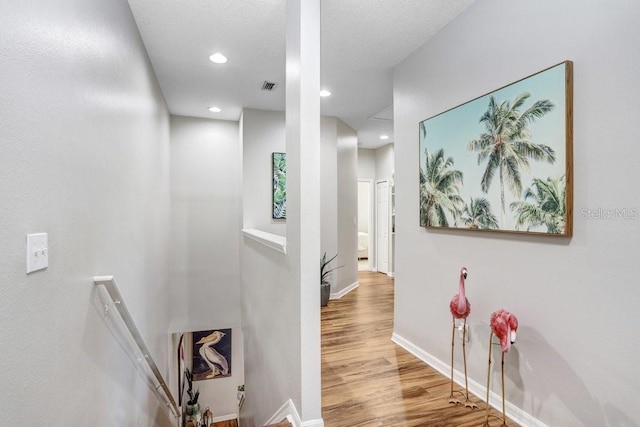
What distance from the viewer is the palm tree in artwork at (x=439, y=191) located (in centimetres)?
235

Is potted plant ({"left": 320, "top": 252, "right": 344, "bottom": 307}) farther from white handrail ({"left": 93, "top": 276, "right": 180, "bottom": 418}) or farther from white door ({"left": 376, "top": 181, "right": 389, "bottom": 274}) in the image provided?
white handrail ({"left": 93, "top": 276, "right": 180, "bottom": 418})

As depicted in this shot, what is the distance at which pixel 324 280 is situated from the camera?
4723mm

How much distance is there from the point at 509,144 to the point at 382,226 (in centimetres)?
500

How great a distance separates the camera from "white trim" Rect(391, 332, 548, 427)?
1.84m

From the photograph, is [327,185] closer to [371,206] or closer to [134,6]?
[371,206]

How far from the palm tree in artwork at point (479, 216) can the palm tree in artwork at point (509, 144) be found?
8cm

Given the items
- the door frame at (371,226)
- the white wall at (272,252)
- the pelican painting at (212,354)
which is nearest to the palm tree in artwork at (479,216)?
the white wall at (272,252)

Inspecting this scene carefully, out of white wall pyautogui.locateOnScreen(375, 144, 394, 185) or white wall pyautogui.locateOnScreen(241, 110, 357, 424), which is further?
white wall pyautogui.locateOnScreen(375, 144, 394, 185)

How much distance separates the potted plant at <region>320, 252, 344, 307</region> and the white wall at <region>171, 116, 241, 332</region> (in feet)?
4.72

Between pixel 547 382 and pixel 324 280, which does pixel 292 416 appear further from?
pixel 324 280

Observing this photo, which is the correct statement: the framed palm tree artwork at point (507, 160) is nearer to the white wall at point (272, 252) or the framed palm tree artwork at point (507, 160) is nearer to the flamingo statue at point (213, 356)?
the white wall at point (272, 252)

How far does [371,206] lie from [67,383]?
20.4 feet

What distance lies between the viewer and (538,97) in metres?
1.75

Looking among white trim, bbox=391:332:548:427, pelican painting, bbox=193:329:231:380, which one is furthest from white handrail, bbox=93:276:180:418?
pelican painting, bbox=193:329:231:380
